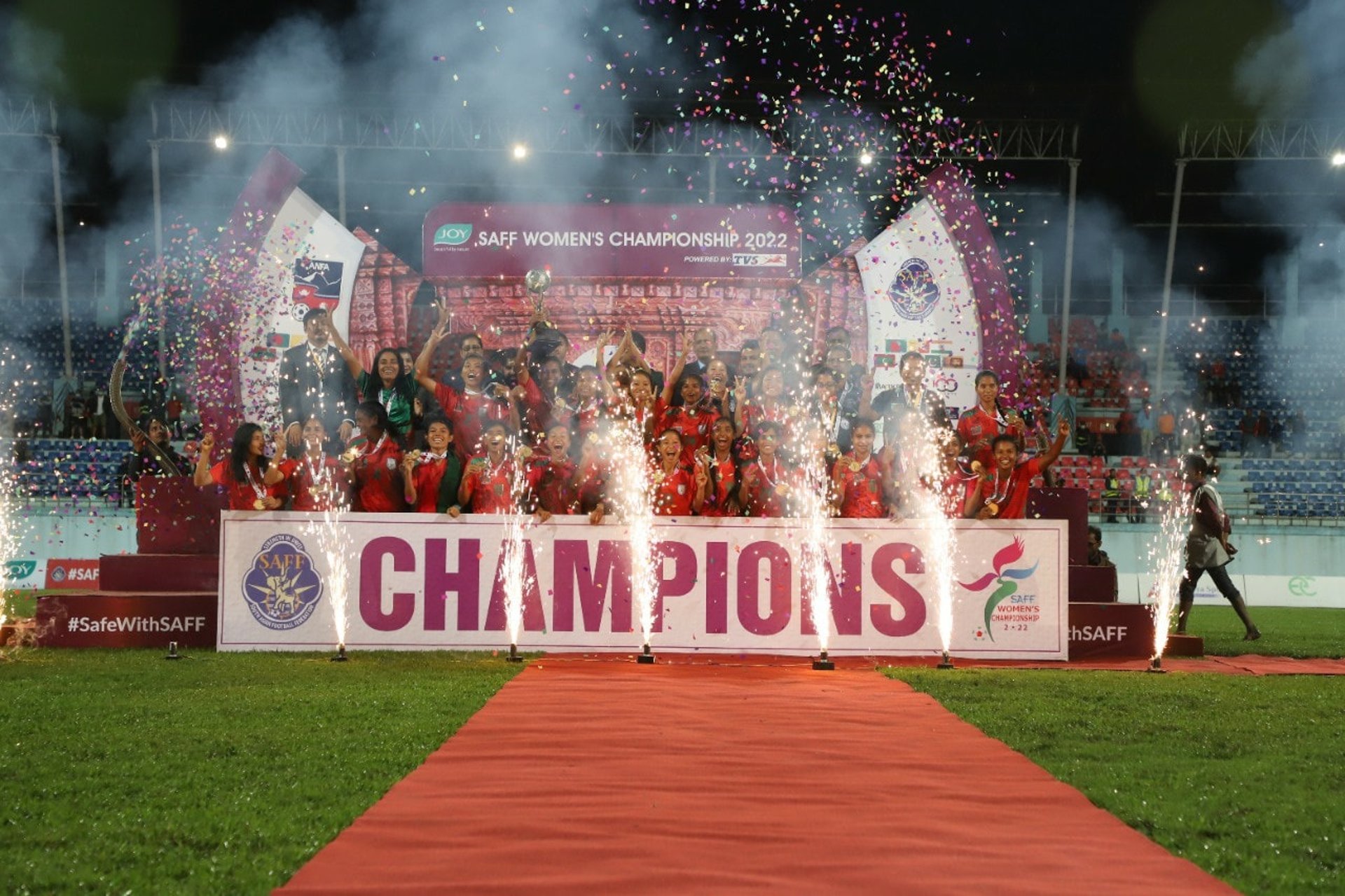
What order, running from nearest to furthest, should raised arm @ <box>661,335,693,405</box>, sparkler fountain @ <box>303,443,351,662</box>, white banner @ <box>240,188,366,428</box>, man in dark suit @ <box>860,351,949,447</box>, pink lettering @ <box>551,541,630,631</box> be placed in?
1. sparkler fountain @ <box>303,443,351,662</box>
2. pink lettering @ <box>551,541,630,631</box>
3. man in dark suit @ <box>860,351,949,447</box>
4. raised arm @ <box>661,335,693,405</box>
5. white banner @ <box>240,188,366,428</box>

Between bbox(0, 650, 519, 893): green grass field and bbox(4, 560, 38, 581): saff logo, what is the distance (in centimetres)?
931

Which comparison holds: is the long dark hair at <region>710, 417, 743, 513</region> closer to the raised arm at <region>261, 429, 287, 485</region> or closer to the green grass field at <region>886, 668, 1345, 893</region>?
the green grass field at <region>886, 668, 1345, 893</region>

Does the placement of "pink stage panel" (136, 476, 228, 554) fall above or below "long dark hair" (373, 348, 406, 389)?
below

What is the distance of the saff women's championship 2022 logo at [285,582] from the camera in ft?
32.2

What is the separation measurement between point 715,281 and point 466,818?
33.3 feet

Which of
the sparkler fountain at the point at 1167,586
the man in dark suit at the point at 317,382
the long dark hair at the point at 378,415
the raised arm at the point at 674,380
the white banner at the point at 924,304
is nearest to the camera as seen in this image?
the sparkler fountain at the point at 1167,586

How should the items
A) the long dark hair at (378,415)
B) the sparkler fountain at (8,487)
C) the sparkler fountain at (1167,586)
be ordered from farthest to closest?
the sparkler fountain at (8,487), the long dark hair at (378,415), the sparkler fountain at (1167,586)

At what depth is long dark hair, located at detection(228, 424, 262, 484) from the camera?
10617 millimetres

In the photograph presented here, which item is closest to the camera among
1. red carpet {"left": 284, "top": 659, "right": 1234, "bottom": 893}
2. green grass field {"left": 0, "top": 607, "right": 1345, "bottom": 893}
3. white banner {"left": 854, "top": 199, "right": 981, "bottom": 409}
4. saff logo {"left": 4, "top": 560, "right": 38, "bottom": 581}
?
red carpet {"left": 284, "top": 659, "right": 1234, "bottom": 893}

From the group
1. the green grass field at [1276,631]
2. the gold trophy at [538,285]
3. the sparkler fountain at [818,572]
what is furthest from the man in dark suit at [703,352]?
the green grass field at [1276,631]

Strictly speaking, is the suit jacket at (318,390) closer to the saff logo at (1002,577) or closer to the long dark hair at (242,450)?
the long dark hair at (242,450)

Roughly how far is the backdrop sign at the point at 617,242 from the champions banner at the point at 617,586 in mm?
4839

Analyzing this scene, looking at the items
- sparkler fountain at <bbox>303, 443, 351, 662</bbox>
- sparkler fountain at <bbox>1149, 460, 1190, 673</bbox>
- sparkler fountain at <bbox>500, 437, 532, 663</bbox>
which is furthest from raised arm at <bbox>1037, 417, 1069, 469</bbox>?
sparkler fountain at <bbox>303, 443, 351, 662</bbox>

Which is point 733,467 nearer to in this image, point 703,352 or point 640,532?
point 640,532
